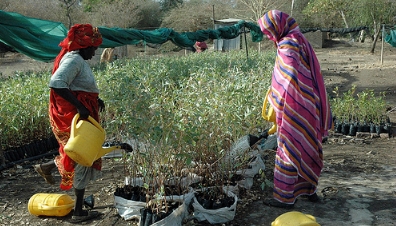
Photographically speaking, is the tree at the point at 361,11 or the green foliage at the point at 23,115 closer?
the green foliage at the point at 23,115

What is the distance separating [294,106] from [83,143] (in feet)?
5.27

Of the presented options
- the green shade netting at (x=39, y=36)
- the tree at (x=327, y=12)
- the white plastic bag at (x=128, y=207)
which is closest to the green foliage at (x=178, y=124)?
the white plastic bag at (x=128, y=207)

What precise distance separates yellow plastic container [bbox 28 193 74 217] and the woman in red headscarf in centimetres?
12

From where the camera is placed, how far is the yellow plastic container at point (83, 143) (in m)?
3.17

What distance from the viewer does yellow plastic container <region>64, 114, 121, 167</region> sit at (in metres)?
3.17

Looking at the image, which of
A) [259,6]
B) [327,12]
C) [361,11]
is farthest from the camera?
[327,12]

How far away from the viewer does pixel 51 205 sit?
3590mm

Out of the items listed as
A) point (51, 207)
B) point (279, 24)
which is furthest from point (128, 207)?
point (279, 24)

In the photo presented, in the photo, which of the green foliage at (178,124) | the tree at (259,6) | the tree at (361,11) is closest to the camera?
the green foliage at (178,124)

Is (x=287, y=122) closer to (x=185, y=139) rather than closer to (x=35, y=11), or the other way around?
(x=185, y=139)

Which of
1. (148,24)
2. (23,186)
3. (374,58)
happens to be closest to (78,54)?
(23,186)

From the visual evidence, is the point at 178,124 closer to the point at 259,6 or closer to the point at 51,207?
the point at 51,207

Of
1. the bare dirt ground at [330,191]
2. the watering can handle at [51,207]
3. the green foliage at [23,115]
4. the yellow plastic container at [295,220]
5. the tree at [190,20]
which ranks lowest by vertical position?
the bare dirt ground at [330,191]

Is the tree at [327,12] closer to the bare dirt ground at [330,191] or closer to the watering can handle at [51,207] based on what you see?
the bare dirt ground at [330,191]
